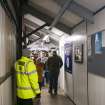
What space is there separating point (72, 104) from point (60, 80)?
3.47 m

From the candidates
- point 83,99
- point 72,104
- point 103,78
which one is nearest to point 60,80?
point 72,104

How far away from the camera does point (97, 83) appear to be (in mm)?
5148

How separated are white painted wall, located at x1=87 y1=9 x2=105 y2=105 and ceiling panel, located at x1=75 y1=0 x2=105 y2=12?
0.15 m

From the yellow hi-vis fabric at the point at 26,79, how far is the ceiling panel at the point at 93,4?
1.69 m

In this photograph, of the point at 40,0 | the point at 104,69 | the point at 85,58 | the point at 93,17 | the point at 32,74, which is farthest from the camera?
the point at 40,0

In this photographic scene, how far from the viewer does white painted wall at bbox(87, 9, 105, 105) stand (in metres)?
4.79

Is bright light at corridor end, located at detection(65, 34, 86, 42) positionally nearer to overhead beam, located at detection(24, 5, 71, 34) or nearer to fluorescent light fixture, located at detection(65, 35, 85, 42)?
fluorescent light fixture, located at detection(65, 35, 85, 42)

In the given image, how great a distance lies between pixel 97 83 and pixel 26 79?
1416 mm

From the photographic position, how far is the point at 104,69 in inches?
184

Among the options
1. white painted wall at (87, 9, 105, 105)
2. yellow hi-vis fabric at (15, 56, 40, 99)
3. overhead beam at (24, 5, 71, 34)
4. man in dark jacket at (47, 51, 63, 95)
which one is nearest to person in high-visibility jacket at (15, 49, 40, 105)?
yellow hi-vis fabric at (15, 56, 40, 99)

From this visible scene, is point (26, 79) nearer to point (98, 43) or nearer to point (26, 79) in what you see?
point (26, 79)

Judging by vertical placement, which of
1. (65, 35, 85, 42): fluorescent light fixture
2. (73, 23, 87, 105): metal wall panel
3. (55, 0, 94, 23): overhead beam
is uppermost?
(55, 0, 94, 23): overhead beam

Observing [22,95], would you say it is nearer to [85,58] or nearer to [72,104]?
[85,58]

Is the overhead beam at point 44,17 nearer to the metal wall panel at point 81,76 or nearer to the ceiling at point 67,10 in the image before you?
A: the ceiling at point 67,10
